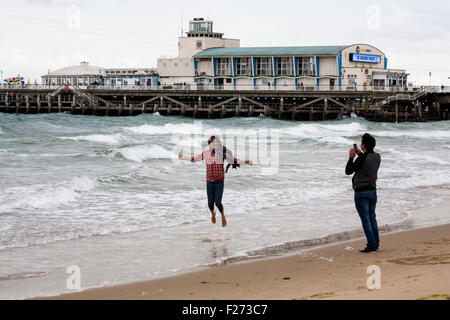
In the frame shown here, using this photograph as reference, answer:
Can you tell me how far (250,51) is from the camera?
66.8m

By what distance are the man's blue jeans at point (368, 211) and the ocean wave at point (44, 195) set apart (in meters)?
6.74

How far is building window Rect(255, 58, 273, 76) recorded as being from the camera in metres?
65.7

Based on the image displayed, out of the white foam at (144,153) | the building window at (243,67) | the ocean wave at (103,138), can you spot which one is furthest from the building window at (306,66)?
the white foam at (144,153)

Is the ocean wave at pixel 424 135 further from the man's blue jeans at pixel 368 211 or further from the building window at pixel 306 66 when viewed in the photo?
the man's blue jeans at pixel 368 211

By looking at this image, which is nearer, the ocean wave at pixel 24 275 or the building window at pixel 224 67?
the ocean wave at pixel 24 275

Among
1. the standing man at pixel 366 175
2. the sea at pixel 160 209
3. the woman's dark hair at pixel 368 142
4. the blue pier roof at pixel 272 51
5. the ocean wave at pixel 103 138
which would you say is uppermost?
the blue pier roof at pixel 272 51

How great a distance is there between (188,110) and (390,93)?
17772 mm

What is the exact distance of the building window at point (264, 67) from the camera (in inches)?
2586

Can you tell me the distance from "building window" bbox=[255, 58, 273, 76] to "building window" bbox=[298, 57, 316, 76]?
2946 millimetres

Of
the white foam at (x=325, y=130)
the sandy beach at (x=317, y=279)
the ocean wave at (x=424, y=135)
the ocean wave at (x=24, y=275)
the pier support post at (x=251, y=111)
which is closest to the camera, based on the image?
the sandy beach at (x=317, y=279)

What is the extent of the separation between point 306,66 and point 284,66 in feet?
7.68

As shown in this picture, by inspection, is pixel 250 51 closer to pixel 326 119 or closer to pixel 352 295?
pixel 326 119

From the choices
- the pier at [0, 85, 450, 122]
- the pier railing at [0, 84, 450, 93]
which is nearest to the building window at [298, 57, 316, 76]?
the pier railing at [0, 84, 450, 93]

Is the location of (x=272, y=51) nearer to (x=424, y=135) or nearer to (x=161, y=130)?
(x=161, y=130)
